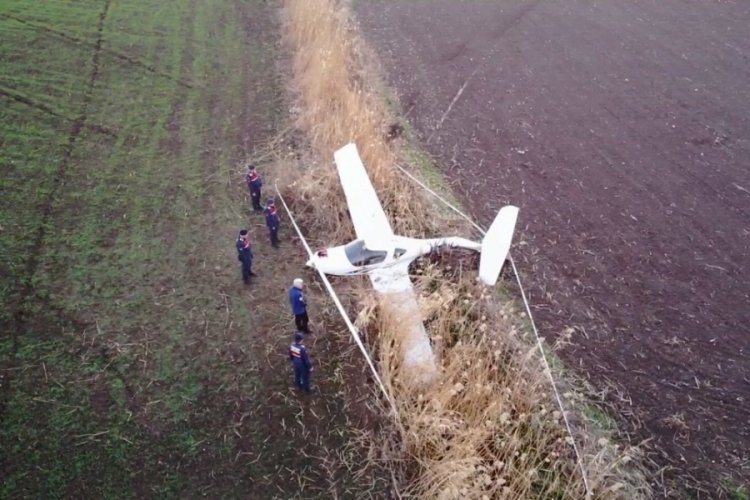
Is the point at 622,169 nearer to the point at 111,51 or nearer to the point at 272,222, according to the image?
the point at 272,222

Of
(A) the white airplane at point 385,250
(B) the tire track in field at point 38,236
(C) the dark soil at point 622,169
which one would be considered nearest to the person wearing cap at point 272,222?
(A) the white airplane at point 385,250

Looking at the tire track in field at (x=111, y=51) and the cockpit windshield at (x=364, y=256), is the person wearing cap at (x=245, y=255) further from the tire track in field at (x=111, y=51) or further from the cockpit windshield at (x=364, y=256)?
the tire track in field at (x=111, y=51)

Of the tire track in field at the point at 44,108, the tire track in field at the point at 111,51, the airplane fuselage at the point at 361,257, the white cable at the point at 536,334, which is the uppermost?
the tire track in field at the point at 111,51

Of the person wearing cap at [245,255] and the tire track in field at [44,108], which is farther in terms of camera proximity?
the tire track in field at [44,108]

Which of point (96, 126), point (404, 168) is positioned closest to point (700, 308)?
point (404, 168)

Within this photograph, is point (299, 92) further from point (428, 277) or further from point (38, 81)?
point (428, 277)

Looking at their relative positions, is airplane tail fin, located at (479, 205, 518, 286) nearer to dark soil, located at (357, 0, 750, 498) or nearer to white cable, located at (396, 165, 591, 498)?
white cable, located at (396, 165, 591, 498)
